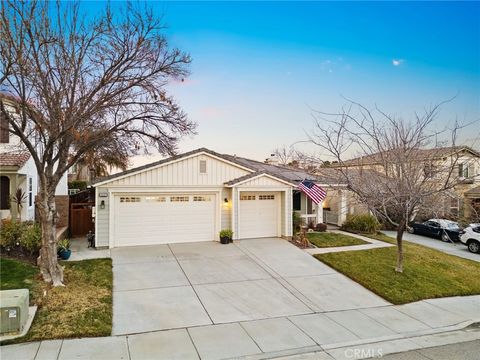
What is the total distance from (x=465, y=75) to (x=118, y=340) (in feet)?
56.7

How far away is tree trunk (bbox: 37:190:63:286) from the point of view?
8.66 m

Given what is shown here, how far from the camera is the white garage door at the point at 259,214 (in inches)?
597

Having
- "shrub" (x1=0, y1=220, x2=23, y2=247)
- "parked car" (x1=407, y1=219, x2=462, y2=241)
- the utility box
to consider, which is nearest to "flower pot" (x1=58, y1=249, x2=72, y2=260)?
"shrub" (x1=0, y1=220, x2=23, y2=247)

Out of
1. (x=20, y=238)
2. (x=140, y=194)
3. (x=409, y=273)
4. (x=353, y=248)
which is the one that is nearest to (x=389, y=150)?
(x=409, y=273)

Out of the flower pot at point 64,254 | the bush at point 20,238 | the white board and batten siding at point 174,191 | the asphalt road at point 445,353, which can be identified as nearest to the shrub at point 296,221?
the white board and batten siding at point 174,191

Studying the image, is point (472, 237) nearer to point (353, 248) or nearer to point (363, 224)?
point (363, 224)

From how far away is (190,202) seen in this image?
14.6 metres

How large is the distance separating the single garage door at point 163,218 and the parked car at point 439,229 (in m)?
12.6

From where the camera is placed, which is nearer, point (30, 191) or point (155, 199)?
point (155, 199)

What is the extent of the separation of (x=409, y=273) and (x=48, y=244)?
1120 centimetres

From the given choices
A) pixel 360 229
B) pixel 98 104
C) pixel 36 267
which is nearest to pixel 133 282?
pixel 36 267

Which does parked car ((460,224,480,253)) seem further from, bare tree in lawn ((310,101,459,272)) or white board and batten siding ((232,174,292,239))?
white board and batten siding ((232,174,292,239))

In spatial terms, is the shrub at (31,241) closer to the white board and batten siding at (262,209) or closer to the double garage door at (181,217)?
the double garage door at (181,217)

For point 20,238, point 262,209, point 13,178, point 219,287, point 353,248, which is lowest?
point 219,287
